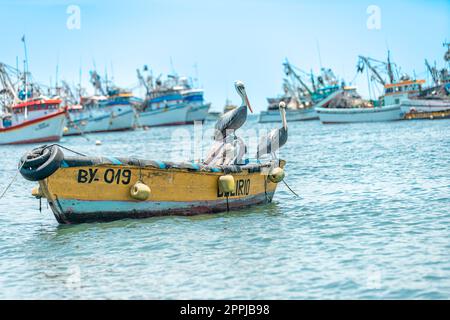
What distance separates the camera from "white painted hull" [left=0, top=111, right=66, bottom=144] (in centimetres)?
6250

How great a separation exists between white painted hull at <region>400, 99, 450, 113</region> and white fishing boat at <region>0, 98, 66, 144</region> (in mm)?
35713

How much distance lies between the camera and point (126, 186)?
1487cm

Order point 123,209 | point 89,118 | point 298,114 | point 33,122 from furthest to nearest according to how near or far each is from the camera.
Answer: point 298,114 < point 89,118 < point 33,122 < point 123,209

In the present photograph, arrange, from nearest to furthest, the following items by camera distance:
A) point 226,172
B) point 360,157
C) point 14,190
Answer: point 226,172
point 14,190
point 360,157

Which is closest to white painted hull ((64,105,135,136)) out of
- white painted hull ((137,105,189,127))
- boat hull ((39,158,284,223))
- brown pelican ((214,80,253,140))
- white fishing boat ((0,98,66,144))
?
white painted hull ((137,105,189,127))

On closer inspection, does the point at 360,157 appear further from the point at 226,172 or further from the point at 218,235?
the point at 218,235

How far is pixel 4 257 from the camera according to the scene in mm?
12953

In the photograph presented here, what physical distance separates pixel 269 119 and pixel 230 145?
318 ft

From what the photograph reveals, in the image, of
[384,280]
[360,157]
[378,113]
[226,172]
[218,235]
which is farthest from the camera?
[378,113]

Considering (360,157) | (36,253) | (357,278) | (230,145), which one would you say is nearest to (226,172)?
(230,145)

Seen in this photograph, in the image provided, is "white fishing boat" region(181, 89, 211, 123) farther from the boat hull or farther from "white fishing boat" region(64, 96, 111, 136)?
the boat hull

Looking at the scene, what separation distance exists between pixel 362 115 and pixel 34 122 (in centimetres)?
3690

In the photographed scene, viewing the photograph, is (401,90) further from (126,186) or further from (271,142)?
(126,186)

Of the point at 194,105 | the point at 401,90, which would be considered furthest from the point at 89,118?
the point at 401,90
